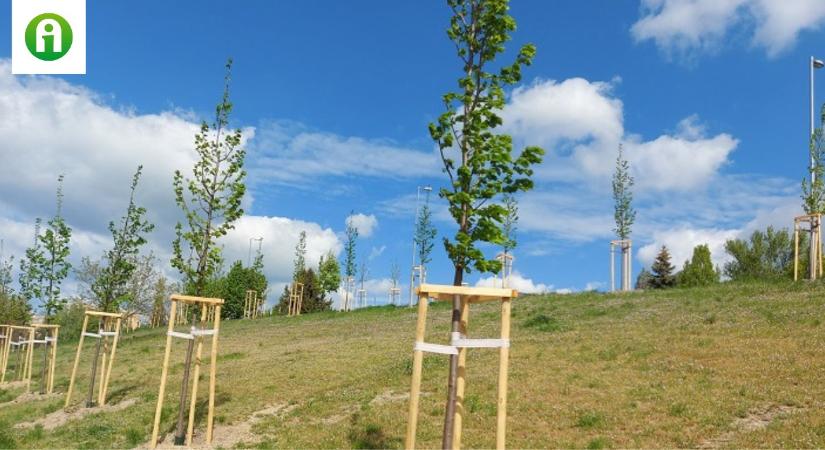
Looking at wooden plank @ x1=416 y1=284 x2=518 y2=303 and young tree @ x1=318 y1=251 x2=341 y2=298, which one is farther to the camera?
young tree @ x1=318 y1=251 x2=341 y2=298

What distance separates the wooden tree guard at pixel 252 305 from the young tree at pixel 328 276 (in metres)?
8.07

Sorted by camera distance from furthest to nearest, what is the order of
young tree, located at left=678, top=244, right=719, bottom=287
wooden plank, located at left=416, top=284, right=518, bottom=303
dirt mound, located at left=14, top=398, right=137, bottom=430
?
young tree, located at left=678, top=244, right=719, bottom=287
dirt mound, located at left=14, top=398, right=137, bottom=430
wooden plank, located at left=416, top=284, right=518, bottom=303

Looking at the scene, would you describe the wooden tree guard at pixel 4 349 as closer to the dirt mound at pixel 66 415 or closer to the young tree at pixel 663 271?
the dirt mound at pixel 66 415

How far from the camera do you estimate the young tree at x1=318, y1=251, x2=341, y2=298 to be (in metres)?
84.3

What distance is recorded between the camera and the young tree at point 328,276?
84.3m

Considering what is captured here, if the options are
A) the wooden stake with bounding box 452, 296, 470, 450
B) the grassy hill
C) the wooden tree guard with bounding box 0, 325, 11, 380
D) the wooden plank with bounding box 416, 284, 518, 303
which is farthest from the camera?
the wooden tree guard with bounding box 0, 325, 11, 380

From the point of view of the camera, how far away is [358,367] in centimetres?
2312

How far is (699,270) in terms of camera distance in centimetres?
6769

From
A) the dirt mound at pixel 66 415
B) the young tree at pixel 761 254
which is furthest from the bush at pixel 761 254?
the dirt mound at pixel 66 415

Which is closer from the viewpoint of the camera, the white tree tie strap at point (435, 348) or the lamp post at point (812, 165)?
the white tree tie strap at point (435, 348)

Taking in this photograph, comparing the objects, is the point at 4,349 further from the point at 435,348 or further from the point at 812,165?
the point at 812,165

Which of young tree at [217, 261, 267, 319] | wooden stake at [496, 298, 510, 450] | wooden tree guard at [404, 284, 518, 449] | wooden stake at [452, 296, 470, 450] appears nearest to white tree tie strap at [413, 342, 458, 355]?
wooden tree guard at [404, 284, 518, 449]

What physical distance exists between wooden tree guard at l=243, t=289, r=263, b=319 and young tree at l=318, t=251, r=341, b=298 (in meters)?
8.07

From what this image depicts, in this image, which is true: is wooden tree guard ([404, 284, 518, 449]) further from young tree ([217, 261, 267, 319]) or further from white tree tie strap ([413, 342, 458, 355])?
young tree ([217, 261, 267, 319])
